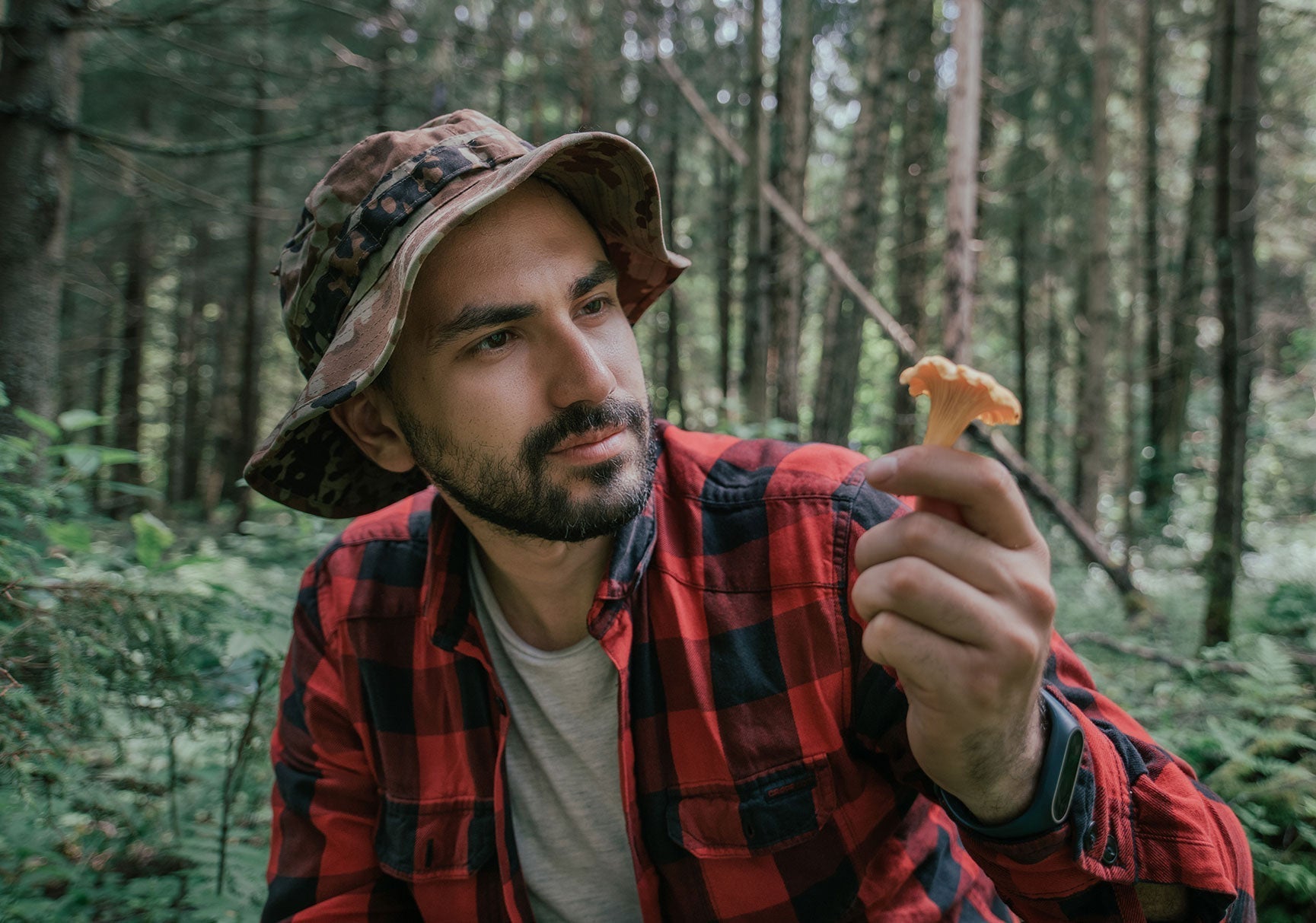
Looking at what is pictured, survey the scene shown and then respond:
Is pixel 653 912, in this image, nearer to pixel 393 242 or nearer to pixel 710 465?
pixel 710 465

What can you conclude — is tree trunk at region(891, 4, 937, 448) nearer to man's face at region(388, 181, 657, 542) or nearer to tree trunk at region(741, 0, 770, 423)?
tree trunk at region(741, 0, 770, 423)

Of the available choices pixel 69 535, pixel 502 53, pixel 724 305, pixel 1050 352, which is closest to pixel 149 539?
pixel 69 535

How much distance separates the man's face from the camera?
1.62m

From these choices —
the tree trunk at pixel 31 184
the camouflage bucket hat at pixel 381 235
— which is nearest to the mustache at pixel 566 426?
the camouflage bucket hat at pixel 381 235

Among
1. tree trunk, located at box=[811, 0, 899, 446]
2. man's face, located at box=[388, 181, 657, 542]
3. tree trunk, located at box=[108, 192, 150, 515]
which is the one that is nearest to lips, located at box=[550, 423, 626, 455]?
man's face, located at box=[388, 181, 657, 542]

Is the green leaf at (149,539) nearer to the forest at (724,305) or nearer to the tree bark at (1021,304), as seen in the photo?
the forest at (724,305)

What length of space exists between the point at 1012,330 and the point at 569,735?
19480 mm

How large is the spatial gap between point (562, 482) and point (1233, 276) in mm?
5211

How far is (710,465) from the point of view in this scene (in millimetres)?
1891

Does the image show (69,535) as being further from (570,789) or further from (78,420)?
(570,789)

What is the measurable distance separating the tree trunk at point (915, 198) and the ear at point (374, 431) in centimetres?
538

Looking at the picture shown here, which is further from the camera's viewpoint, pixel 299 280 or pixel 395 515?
pixel 395 515

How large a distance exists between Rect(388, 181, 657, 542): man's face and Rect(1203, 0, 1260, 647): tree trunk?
4653mm

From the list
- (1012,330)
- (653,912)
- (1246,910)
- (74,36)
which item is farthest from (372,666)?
(1012,330)
